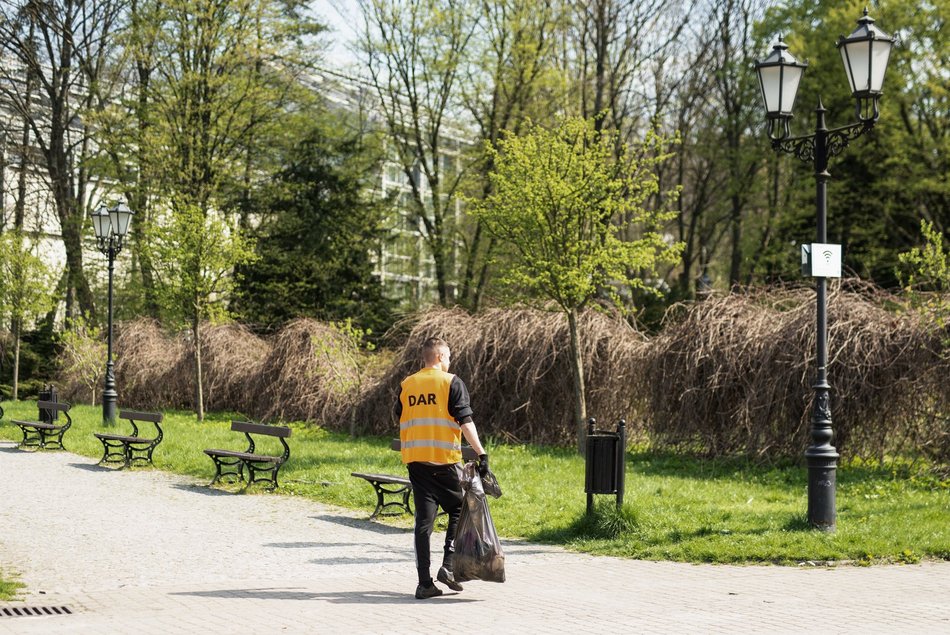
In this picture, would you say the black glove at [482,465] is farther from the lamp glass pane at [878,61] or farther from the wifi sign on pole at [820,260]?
the lamp glass pane at [878,61]

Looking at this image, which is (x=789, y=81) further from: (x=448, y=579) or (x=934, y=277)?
(x=448, y=579)

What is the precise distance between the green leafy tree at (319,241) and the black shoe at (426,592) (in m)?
24.8

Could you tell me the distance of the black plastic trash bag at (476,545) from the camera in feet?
25.5

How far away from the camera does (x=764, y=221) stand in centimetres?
3572

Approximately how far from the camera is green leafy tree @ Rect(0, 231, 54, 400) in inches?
1213

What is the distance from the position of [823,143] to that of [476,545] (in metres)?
5.86

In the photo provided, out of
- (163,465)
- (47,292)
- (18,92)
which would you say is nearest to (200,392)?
(163,465)

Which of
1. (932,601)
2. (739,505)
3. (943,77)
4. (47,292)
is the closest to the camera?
(932,601)

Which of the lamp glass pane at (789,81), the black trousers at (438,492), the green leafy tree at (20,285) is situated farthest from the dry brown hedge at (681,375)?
the black trousers at (438,492)

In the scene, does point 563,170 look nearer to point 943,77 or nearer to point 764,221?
point 943,77

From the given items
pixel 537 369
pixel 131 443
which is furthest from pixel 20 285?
pixel 537 369

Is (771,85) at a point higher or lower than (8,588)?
higher

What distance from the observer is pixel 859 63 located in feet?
34.9

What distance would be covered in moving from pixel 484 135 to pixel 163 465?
779 inches
